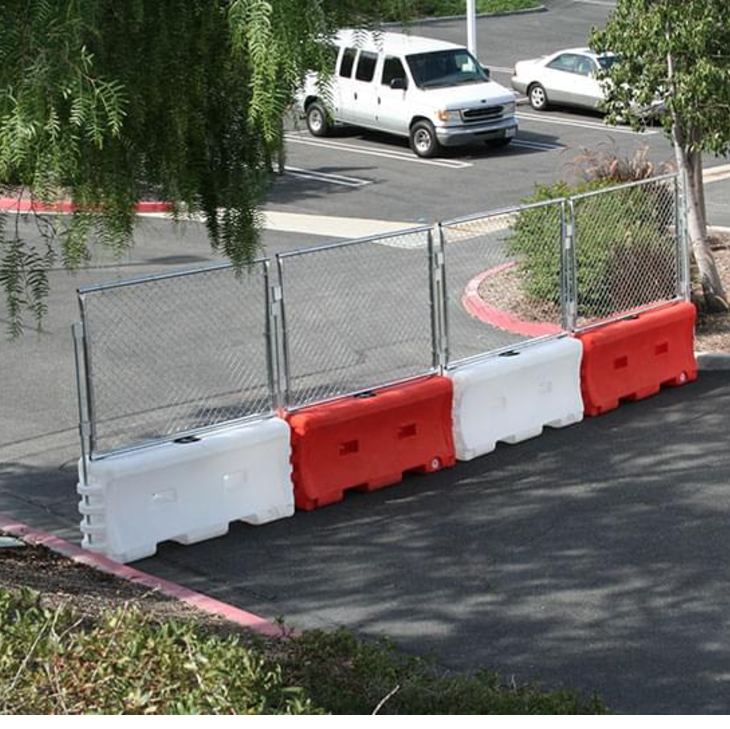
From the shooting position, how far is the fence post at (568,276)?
1443cm

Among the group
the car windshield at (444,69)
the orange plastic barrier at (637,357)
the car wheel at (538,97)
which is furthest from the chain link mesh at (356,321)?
the car wheel at (538,97)

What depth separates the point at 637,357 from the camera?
587 inches

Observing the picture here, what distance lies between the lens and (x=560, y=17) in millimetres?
46469

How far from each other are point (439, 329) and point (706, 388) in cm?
327

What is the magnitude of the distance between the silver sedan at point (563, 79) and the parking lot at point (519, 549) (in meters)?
17.3

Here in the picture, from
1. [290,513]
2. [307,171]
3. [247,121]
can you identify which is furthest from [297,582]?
[307,171]

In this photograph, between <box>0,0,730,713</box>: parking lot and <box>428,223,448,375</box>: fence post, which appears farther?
<box>428,223,448,375</box>: fence post

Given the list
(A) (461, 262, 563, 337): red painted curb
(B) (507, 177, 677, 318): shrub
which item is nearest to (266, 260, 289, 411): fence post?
(B) (507, 177, 677, 318): shrub

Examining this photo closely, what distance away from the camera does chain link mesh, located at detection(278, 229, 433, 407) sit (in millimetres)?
15328

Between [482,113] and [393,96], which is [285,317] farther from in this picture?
[393,96]

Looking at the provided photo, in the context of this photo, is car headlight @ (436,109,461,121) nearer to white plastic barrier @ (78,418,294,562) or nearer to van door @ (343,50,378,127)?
van door @ (343,50,378,127)

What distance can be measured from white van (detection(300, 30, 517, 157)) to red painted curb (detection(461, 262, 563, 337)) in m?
9.67

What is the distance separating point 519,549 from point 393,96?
18.9 m

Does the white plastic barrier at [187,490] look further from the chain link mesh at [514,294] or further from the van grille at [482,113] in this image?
the van grille at [482,113]
